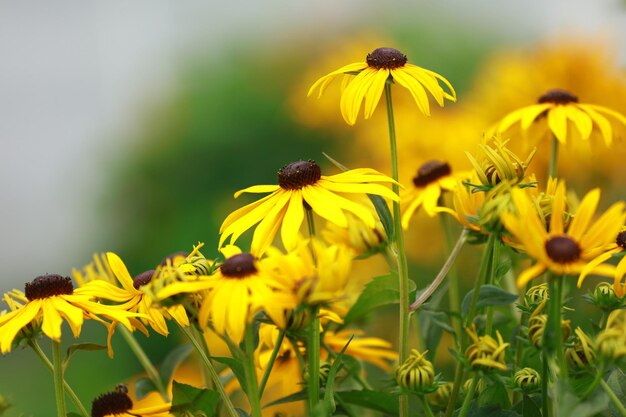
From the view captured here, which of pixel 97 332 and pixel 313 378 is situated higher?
pixel 313 378

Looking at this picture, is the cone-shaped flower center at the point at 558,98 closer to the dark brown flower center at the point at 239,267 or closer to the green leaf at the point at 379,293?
the green leaf at the point at 379,293

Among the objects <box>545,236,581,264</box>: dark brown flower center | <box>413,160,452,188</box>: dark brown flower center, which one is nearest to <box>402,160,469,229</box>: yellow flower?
<box>413,160,452,188</box>: dark brown flower center

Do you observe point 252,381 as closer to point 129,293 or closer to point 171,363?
point 129,293

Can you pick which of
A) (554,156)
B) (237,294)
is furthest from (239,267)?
(554,156)

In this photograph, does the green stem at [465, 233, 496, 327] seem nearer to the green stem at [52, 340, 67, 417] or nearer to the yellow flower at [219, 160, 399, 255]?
the yellow flower at [219, 160, 399, 255]

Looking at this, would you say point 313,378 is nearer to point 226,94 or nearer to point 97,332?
point 97,332

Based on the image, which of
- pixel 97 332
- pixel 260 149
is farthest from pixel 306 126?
pixel 97 332
